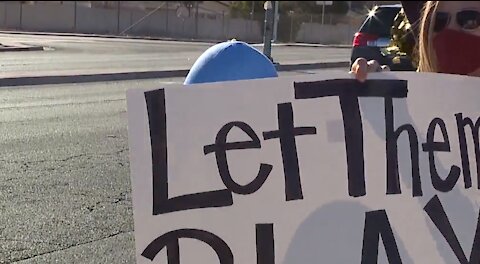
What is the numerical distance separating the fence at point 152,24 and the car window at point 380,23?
35042mm

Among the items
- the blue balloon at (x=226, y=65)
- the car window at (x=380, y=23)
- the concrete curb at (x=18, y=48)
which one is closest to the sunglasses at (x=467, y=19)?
the blue balloon at (x=226, y=65)

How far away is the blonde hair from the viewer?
258 cm

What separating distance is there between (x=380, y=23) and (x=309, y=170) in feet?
31.2

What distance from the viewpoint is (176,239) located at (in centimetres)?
244

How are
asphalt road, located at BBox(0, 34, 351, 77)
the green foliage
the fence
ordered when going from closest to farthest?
the green foliage < asphalt road, located at BBox(0, 34, 351, 77) < the fence

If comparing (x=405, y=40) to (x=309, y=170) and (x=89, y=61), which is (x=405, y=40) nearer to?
(x=309, y=170)

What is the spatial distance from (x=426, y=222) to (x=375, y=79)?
0.48 metres

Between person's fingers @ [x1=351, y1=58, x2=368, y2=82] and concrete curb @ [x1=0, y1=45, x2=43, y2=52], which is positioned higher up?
person's fingers @ [x1=351, y1=58, x2=368, y2=82]

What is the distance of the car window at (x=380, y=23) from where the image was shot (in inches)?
451

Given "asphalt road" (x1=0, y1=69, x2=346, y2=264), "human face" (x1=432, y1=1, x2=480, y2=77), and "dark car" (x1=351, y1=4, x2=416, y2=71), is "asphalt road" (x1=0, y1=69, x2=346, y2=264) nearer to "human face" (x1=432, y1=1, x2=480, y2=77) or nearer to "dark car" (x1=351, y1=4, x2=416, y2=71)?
"human face" (x1=432, y1=1, x2=480, y2=77)

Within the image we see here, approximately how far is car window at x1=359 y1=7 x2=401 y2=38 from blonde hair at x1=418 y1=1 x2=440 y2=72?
8.75 meters

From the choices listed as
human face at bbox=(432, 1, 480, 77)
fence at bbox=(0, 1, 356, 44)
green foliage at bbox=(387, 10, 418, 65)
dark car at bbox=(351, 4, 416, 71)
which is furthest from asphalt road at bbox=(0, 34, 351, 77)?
fence at bbox=(0, 1, 356, 44)

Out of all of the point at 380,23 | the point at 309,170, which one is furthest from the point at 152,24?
the point at 309,170

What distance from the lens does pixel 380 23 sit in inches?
464
